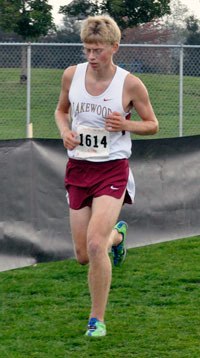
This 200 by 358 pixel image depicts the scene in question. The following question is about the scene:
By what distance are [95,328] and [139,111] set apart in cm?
135

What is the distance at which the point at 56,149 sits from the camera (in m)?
8.70

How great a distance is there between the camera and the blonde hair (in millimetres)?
6398

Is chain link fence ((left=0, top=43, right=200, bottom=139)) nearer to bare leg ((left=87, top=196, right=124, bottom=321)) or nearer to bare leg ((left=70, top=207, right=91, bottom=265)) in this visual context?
bare leg ((left=70, top=207, right=91, bottom=265))

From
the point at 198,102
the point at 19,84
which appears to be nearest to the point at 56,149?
the point at 19,84

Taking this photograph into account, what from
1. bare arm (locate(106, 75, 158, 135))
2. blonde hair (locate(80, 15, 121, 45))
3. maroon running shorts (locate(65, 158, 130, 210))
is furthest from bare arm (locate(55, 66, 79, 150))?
blonde hair (locate(80, 15, 121, 45))

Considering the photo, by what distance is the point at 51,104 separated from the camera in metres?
20.8

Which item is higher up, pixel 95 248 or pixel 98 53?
pixel 98 53

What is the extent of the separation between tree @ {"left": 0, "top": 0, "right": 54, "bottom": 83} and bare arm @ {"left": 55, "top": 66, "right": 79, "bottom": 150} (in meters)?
21.5

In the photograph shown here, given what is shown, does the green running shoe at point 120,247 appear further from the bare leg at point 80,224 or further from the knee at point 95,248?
the knee at point 95,248

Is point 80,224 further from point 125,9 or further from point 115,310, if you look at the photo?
point 125,9

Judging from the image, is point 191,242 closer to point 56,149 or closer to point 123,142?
point 56,149

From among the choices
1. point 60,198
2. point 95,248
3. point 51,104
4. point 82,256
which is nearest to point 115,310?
point 82,256

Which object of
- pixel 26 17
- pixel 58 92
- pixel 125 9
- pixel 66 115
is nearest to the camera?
pixel 66 115

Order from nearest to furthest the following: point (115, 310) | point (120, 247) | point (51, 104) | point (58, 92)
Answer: point (115, 310)
point (120, 247)
point (51, 104)
point (58, 92)
